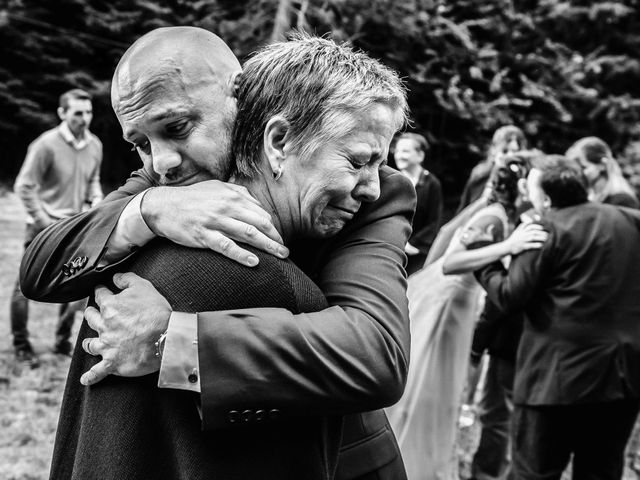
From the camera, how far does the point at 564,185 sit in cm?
341

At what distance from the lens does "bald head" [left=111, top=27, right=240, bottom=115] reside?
126 centimetres

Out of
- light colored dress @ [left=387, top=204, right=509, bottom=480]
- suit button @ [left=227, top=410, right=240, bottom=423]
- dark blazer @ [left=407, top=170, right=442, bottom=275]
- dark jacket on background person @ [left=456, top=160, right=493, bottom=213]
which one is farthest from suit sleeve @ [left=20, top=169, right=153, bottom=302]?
dark blazer @ [left=407, top=170, right=442, bottom=275]

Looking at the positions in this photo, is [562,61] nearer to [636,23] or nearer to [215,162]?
[636,23]

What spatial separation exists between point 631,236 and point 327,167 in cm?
261

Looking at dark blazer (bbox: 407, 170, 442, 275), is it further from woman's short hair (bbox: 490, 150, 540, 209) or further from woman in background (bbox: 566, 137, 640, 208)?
woman's short hair (bbox: 490, 150, 540, 209)

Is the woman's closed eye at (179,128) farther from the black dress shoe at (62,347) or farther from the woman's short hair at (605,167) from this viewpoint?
the black dress shoe at (62,347)

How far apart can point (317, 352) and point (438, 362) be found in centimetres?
308

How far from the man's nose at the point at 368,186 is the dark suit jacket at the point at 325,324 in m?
0.06

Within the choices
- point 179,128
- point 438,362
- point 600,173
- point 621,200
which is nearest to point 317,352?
point 179,128

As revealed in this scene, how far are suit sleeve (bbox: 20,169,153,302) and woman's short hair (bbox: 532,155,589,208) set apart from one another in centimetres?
254

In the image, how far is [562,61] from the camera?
15367mm

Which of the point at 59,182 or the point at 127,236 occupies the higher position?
the point at 127,236

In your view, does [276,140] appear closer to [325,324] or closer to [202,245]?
[202,245]

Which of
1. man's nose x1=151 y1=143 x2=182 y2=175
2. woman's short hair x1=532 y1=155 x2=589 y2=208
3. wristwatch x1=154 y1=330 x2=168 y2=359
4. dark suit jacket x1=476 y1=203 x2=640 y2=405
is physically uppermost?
man's nose x1=151 y1=143 x2=182 y2=175
